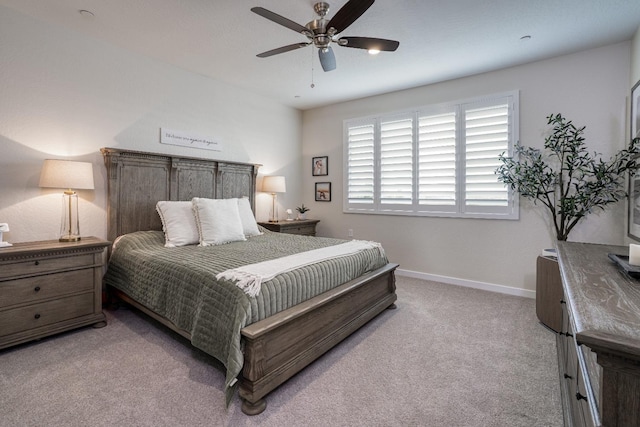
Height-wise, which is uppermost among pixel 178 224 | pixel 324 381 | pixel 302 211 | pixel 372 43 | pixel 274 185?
pixel 372 43

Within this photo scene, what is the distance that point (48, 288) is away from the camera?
8.41 feet

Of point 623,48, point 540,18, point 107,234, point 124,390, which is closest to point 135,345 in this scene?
point 124,390

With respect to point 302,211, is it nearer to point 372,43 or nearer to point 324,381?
point 372,43

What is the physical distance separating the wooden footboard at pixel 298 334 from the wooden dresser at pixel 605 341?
1.43 meters

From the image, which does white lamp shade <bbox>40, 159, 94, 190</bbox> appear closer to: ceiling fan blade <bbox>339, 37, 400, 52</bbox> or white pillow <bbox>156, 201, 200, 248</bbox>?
white pillow <bbox>156, 201, 200, 248</bbox>

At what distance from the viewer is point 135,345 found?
2508mm

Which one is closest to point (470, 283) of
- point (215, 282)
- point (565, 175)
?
point (565, 175)

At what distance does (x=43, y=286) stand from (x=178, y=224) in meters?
1.17

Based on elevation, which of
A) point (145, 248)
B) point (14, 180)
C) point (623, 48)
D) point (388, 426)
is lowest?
point (388, 426)

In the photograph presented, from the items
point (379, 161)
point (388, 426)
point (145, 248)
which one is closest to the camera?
point (388, 426)

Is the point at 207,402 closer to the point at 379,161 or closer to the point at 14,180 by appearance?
the point at 14,180

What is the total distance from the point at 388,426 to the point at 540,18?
11.4 feet

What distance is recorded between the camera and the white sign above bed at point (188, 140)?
384cm

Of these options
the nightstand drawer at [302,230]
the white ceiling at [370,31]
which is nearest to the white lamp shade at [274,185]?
the nightstand drawer at [302,230]
